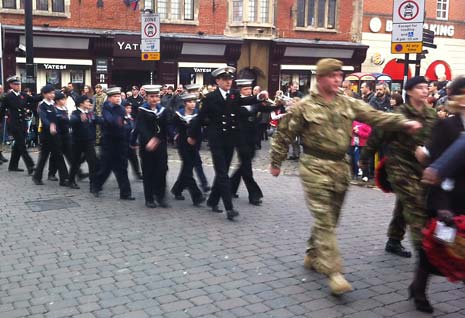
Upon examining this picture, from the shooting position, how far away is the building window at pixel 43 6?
21.3 metres

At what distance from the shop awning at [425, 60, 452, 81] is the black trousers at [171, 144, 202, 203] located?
24.3m

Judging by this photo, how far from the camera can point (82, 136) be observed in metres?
10.1

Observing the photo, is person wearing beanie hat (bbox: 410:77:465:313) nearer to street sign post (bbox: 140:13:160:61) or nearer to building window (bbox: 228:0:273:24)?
street sign post (bbox: 140:13:160:61)

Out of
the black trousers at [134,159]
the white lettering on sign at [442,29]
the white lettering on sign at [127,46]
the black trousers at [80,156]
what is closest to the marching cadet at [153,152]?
the black trousers at [80,156]

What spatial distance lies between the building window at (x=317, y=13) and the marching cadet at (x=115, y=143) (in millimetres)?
19238

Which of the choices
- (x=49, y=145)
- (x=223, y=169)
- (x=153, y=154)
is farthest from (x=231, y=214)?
(x=49, y=145)

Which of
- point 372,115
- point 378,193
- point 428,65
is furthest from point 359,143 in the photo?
point 428,65

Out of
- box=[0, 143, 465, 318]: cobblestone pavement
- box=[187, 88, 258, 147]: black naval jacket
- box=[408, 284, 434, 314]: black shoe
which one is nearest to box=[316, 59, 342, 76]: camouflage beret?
box=[0, 143, 465, 318]: cobblestone pavement

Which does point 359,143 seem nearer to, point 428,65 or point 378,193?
point 378,193

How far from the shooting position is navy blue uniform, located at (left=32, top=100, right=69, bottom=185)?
405 inches

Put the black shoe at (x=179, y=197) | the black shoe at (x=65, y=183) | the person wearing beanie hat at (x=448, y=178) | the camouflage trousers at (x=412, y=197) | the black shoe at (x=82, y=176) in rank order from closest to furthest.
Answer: the person wearing beanie hat at (x=448, y=178)
the camouflage trousers at (x=412, y=197)
the black shoe at (x=179, y=197)
the black shoe at (x=65, y=183)
the black shoe at (x=82, y=176)

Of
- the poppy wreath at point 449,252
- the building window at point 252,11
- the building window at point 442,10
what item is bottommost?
the poppy wreath at point 449,252

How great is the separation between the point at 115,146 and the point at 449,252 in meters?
6.24

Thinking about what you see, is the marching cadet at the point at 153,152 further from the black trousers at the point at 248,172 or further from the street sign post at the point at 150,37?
the street sign post at the point at 150,37
